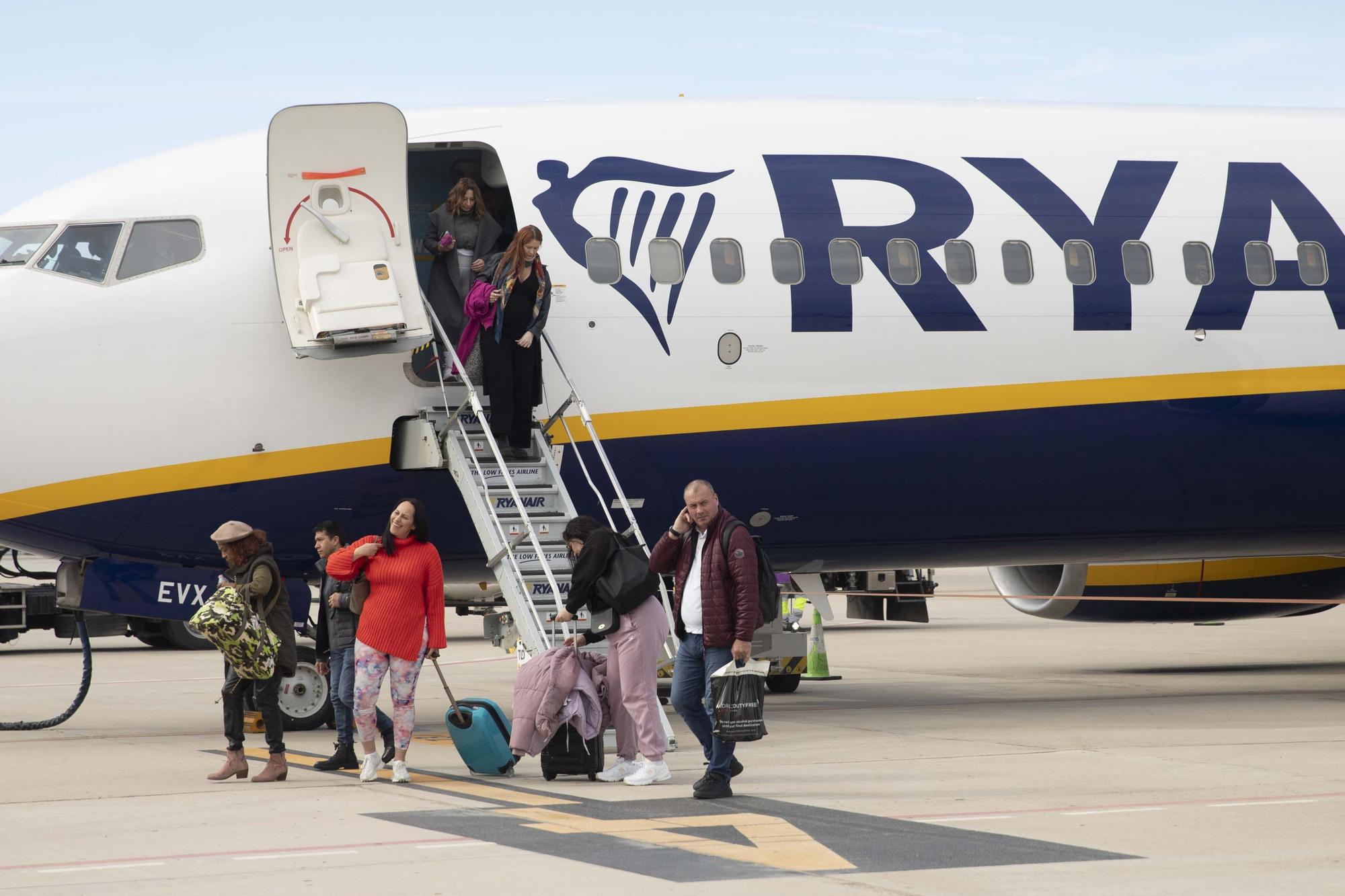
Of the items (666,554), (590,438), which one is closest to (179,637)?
(590,438)

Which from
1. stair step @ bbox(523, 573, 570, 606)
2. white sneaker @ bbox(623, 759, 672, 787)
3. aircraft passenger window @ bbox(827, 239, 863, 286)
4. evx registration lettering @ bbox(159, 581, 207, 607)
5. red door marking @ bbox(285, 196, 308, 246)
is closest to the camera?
white sneaker @ bbox(623, 759, 672, 787)

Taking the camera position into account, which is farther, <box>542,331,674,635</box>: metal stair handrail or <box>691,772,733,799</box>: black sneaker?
<box>542,331,674,635</box>: metal stair handrail

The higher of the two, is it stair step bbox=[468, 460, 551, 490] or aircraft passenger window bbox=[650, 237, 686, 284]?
aircraft passenger window bbox=[650, 237, 686, 284]

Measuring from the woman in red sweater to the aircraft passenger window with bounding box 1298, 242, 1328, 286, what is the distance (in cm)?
879

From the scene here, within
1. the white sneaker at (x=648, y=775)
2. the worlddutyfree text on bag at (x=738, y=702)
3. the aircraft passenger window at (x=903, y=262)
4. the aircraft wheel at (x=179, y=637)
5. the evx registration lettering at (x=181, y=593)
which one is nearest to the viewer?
the worlddutyfree text on bag at (x=738, y=702)

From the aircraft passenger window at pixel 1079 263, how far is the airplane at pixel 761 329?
3cm

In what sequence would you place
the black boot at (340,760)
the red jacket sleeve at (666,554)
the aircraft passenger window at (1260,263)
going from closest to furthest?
the red jacket sleeve at (666,554)
the black boot at (340,760)
the aircraft passenger window at (1260,263)

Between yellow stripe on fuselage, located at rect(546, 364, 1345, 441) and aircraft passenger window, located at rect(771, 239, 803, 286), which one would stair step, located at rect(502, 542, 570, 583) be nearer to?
yellow stripe on fuselage, located at rect(546, 364, 1345, 441)

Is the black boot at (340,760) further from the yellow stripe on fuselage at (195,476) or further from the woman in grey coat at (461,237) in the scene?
the woman in grey coat at (461,237)

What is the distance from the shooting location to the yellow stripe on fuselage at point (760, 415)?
1234 cm

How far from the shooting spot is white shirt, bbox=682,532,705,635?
9852 millimetres

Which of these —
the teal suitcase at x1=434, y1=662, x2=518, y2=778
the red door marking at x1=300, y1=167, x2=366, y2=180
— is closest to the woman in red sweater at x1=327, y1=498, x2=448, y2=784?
the teal suitcase at x1=434, y1=662, x2=518, y2=778

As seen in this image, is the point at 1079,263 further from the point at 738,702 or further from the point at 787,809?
the point at 787,809

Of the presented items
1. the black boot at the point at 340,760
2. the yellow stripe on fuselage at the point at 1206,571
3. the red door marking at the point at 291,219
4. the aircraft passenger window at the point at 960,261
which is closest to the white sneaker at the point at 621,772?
the black boot at the point at 340,760
